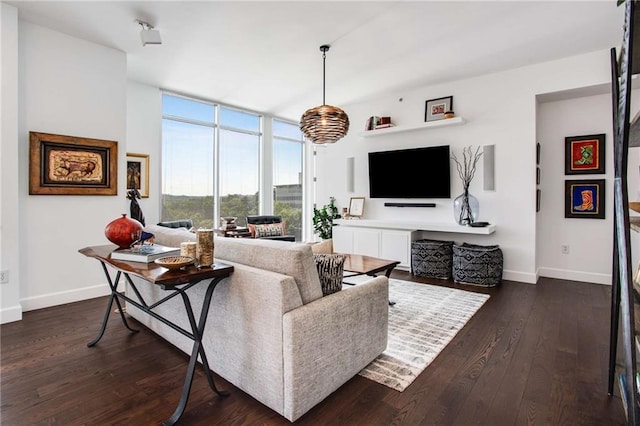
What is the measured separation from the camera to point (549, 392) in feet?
6.48

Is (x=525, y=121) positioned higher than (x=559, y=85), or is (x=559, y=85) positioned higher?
(x=559, y=85)

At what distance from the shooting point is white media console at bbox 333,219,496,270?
15.9 feet

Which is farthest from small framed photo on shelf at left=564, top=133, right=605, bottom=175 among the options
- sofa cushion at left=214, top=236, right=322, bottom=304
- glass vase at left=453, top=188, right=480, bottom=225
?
sofa cushion at left=214, top=236, right=322, bottom=304

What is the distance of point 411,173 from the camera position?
5.48 m

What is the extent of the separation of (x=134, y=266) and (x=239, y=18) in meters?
2.60

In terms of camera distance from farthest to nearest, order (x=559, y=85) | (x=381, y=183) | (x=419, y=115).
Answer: (x=381, y=183)
(x=419, y=115)
(x=559, y=85)

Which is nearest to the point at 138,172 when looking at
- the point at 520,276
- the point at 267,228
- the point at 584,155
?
the point at 267,228

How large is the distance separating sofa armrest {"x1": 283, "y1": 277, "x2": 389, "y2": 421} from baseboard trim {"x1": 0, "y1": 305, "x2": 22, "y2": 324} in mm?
3021

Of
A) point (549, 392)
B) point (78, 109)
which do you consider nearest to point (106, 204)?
point (78, 109)

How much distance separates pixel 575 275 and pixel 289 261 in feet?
15.3

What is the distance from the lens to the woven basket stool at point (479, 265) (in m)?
4.33

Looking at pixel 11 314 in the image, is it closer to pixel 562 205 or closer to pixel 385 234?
pixel 385 234

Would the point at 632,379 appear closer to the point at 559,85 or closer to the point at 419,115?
the point at 559,85

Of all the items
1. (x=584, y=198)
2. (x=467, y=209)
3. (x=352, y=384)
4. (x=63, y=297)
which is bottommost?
(x=352, y=384)
